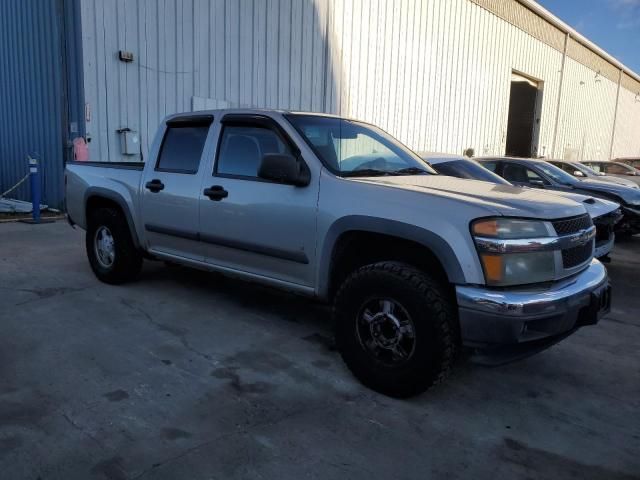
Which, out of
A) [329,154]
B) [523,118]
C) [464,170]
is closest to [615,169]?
[464,170]

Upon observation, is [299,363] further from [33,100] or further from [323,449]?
[33,100]

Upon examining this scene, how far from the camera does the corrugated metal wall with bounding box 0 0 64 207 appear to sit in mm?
10383

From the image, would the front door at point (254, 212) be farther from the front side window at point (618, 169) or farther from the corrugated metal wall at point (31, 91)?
the front side window at point (618, 169)

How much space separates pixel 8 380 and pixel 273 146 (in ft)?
7.87

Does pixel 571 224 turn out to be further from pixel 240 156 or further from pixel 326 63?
pixel 326 63

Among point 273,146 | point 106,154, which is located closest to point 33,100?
point 106,154

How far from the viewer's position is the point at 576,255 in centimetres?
332

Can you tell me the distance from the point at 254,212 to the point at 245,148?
2.05 ft

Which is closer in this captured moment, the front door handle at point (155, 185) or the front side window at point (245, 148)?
the front side window at point (245, 148)

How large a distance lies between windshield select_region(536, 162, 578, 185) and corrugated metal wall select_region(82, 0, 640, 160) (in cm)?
673

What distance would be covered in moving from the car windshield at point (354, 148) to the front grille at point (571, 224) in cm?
130

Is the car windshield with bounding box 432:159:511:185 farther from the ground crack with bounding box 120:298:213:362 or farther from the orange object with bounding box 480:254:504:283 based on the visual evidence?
the orange object with bounding box 480:254:504:283

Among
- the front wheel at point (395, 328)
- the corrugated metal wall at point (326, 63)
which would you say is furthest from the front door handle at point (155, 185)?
the corrugated metal wall at point (326, 63)

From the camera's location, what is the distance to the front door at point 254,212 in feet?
12.3
